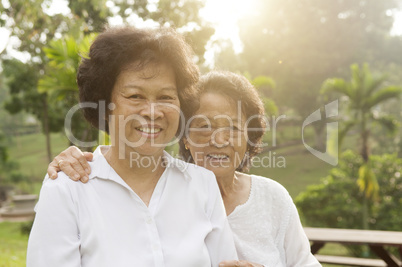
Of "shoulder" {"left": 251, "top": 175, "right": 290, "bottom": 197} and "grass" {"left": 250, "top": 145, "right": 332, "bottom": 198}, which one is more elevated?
"shoulder" {"left": 251, "top": 175, "right": 290, "bottom": 197}

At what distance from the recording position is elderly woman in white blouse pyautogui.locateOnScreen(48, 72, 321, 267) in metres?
2.42

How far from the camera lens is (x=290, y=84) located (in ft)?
85.1

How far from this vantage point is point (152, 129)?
6.20 ft

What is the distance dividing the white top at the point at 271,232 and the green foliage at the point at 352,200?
1079 centimetres

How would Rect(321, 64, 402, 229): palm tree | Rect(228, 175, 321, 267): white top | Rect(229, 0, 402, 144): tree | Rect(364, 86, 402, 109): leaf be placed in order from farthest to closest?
Rect(229, 0, 402, 144): tree
Rect(321, 64, 402, 229): palm tree
Rect(364, 86, 402, 109): leaf
Rect(228, 175, 321, 267): white top

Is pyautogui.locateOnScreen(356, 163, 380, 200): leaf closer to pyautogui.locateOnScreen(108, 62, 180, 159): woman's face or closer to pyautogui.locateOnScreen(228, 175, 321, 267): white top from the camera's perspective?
pyautogui.locateOnScreen(228, 175, 321, 267): white top

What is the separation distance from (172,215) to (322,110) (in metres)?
29.5

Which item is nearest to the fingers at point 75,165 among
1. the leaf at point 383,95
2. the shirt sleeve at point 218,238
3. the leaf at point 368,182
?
the shirt sleeve at point 218,238

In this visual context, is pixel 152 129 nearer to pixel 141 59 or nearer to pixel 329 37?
pixel 141 59

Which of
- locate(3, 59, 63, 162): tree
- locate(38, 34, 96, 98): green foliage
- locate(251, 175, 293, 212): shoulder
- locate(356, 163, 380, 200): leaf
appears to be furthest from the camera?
locate(3, 59, 63, 162): tree

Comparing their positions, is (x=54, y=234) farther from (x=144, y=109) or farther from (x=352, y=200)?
(x=352, y=200)

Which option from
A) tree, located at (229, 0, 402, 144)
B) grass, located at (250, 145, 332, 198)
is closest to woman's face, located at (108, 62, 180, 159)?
grass, located at (250, 145, 332, 198)

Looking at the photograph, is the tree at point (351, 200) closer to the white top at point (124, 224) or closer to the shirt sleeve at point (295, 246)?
the shirt sleeve at point (295, 246)

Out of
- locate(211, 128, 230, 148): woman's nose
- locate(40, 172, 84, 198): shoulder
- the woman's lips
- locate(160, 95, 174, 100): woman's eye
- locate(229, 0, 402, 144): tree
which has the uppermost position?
locate(229, 0, 402, 144): tree
